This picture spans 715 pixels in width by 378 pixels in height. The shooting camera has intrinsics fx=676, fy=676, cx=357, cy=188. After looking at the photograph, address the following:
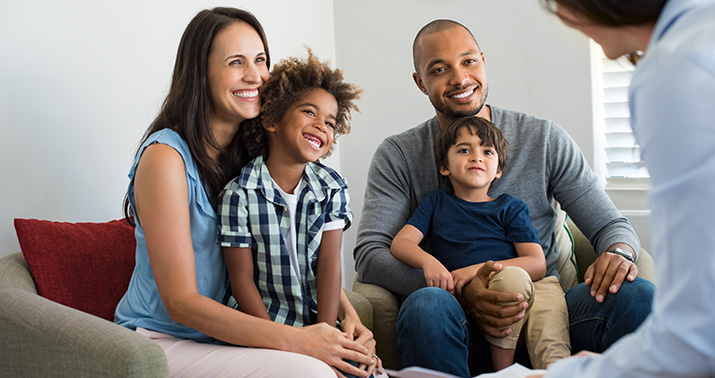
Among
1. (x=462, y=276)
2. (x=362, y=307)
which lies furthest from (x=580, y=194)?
(x=362, y=307)

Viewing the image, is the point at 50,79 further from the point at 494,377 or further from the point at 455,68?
the point at 494,377

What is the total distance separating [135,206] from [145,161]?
0.13 m

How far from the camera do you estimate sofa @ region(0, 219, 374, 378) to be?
1.23 meters

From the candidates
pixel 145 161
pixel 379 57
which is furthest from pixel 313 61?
pixel 379 57

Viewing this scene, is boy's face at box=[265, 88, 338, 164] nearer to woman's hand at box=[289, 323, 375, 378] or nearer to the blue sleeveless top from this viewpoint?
the blue sleeveless top

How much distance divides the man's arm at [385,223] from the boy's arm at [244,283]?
54 cm

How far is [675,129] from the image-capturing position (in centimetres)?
60

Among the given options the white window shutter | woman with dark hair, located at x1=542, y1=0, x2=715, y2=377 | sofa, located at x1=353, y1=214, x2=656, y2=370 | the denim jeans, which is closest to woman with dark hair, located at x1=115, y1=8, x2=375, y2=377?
sofa, located at x1=353, y1=214, x2=656, y2=370

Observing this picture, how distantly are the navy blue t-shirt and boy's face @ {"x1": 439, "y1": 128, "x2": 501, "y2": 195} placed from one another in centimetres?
7

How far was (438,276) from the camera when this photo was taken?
6.11 feet

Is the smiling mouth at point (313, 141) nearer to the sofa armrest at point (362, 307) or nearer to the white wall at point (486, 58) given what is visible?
the sofa armrest at point (362, 307)

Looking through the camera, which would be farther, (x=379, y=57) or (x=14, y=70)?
(x=379, y=57)

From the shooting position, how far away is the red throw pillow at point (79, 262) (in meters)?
1.65

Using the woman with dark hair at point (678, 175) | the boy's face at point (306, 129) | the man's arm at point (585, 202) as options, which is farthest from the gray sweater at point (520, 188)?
the woman with dark hair at point (678, 175)
